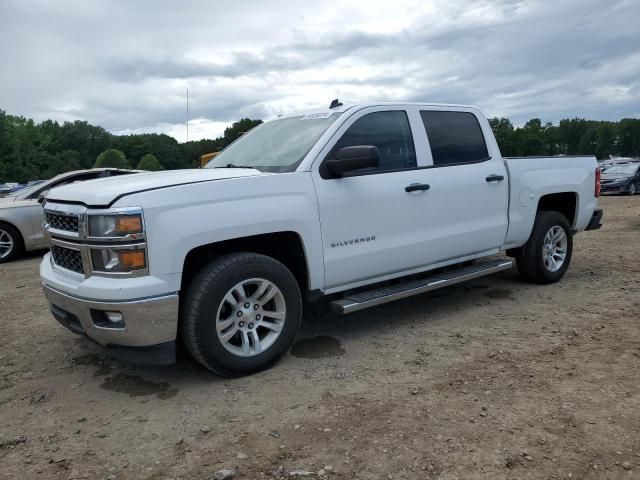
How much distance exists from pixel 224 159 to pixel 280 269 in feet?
5.28

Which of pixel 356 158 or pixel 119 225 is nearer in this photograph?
pixel 119 225

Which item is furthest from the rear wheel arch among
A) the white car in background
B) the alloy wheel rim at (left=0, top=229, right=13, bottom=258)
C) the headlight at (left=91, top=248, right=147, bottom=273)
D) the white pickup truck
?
the alloy wheel rim at (left=0, top=229, right=13, bottom=258)

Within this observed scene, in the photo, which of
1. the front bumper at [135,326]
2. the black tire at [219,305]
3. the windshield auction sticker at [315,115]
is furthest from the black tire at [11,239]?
the black tire at [219,305]

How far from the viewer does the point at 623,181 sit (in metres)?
20.8

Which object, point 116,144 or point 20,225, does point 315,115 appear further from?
point 116,144

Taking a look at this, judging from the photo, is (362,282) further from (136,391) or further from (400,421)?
(136,391)

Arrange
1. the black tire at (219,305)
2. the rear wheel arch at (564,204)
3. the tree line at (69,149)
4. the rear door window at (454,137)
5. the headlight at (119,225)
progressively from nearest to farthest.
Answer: the headlight at (119,225) < the black tire at (219,305) < the rear door window at (454,137) < the rear wheel arch at (564,204) < the tree line at (69,149)

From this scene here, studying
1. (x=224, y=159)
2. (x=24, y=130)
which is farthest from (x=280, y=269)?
(x=24, y=130)

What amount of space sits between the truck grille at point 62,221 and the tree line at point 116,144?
8320cm

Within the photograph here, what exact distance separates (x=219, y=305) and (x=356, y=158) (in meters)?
1.42

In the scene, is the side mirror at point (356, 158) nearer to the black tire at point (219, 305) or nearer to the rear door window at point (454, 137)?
the black tire at point (219, 305)

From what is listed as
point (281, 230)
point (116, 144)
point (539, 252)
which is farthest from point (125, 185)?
point (116, 144)

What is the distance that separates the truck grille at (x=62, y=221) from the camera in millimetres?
3496

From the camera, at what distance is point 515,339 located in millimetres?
4324
